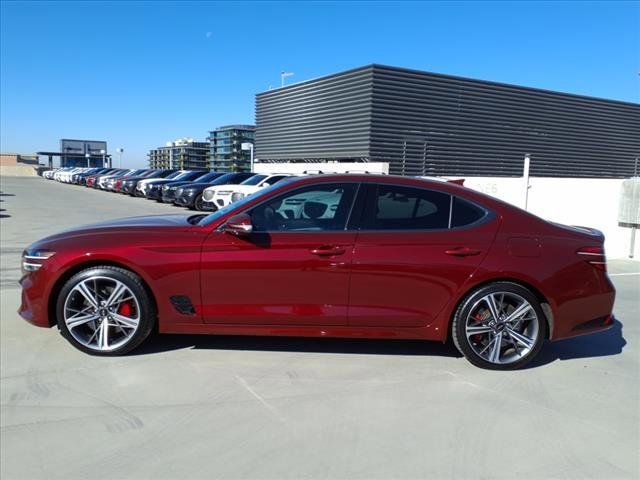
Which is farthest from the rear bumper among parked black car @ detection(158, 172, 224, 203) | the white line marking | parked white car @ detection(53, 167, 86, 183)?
parked white car @ detection(53, 167, 86, 183)

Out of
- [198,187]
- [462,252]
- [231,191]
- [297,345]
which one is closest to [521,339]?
[462,252]

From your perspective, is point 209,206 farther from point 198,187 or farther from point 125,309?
point 125,309

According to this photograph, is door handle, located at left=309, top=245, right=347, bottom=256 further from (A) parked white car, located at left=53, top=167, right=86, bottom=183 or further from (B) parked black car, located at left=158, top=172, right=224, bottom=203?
(A) parked white car, located at left=53, top=167, right=86, bottom=183

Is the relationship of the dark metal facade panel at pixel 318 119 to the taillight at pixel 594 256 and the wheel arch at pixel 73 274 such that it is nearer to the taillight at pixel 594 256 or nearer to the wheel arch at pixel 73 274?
the taillight at pixel 594 256

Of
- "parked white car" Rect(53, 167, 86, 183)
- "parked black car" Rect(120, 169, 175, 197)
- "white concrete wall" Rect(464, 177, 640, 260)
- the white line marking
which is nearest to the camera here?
the white line marking

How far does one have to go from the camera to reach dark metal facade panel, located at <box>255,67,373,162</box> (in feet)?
136

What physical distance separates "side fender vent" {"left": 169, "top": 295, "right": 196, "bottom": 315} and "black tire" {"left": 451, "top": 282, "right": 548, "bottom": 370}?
80.9 inches

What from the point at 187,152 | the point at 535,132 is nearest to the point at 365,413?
the point at 535,132

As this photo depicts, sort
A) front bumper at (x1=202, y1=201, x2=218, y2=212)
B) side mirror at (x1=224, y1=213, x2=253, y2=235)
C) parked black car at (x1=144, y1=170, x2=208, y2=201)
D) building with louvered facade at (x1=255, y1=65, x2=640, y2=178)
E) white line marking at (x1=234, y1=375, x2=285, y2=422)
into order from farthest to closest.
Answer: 1. building with louvered facade at (x1=255, y1=65, x2=640, y2=178)
2. parked black car at (x1=144, y1=170, x2=208, y2=201)
3. front bumper at (x1=202, y1=201, x2=218, y2=212)
4. side mirror at (x1=224, y1=213, x2=253, y2=235)
5. white line marking at (x1=234, y1=375, x2=285, y2=422)

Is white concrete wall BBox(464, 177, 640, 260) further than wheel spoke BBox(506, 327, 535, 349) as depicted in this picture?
Yes

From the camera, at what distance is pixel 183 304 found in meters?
3.86

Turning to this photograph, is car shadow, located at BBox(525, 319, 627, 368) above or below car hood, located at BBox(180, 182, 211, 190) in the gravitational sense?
below

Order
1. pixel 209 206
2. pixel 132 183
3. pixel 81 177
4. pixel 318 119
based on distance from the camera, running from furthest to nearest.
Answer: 1. pixel 318 119
2. pixel 81 177
3. pixel 132 183
4. pixel 209 206

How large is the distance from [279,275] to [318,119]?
4489 centimetres
